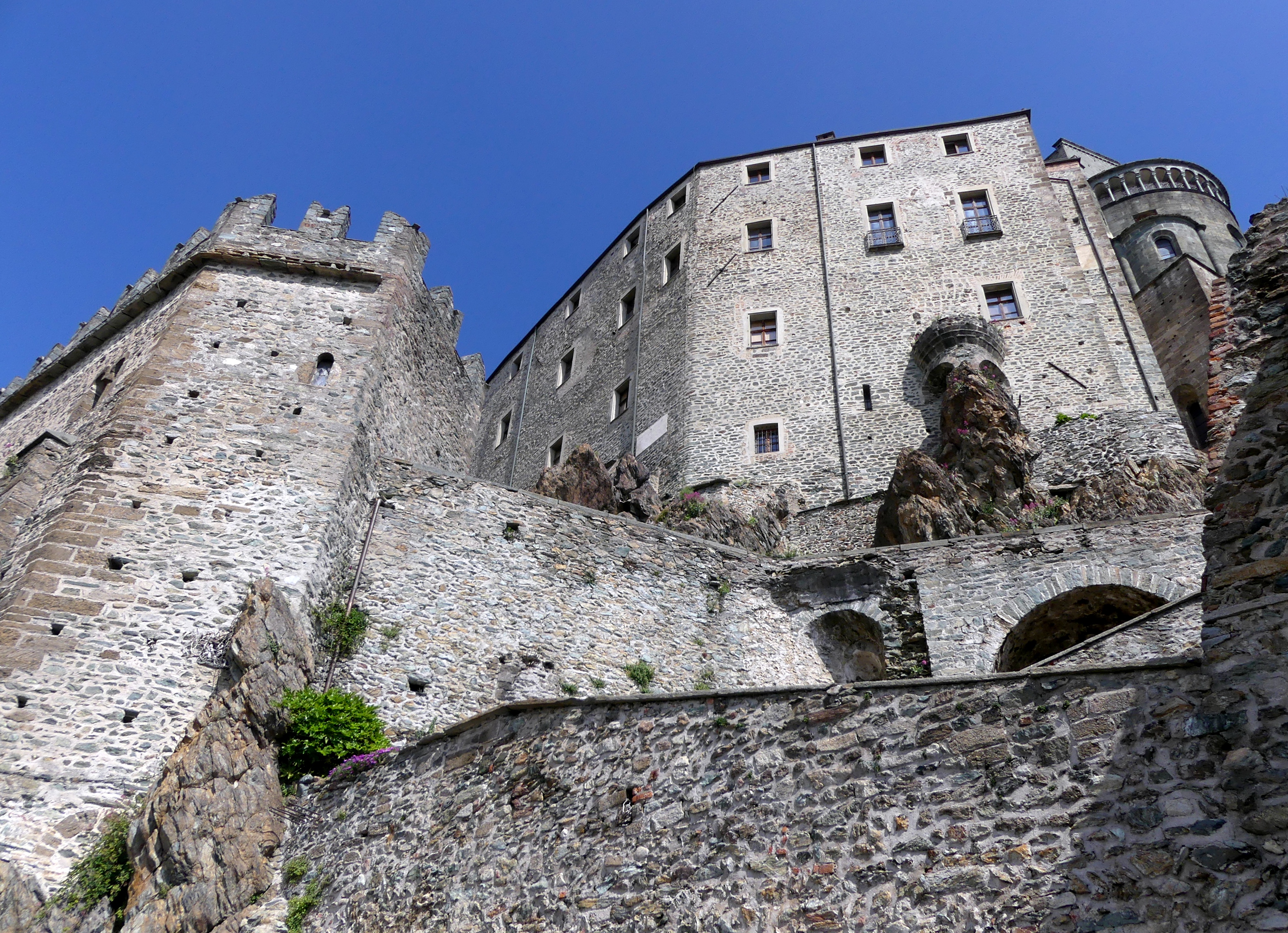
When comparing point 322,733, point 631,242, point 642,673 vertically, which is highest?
point 631,242

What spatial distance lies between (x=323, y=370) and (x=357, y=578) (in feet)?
12.8

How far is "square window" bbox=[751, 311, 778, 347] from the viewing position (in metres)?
24.8

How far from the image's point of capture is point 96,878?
9.48 m

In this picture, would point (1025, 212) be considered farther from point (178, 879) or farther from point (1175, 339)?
point (178, 879)

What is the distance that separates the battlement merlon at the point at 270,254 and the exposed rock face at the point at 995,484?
9839 millimetres

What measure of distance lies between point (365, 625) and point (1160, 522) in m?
10.6

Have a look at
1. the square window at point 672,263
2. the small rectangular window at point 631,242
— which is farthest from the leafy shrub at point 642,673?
the small rectangular window at point 631,242

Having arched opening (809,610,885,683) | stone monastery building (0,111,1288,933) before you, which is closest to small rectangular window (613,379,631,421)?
stone monastery building (0,111,1288,933)

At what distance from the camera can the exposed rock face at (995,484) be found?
51.3 ft

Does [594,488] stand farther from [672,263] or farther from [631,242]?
[631,242]

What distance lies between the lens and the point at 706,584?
1496cm

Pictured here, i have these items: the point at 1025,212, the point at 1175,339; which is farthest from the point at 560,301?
the point at 1175,339

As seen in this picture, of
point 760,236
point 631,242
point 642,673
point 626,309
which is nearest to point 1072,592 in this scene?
point 642,673

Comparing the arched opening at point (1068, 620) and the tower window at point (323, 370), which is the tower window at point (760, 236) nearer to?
the tower window at point (323, 370)
